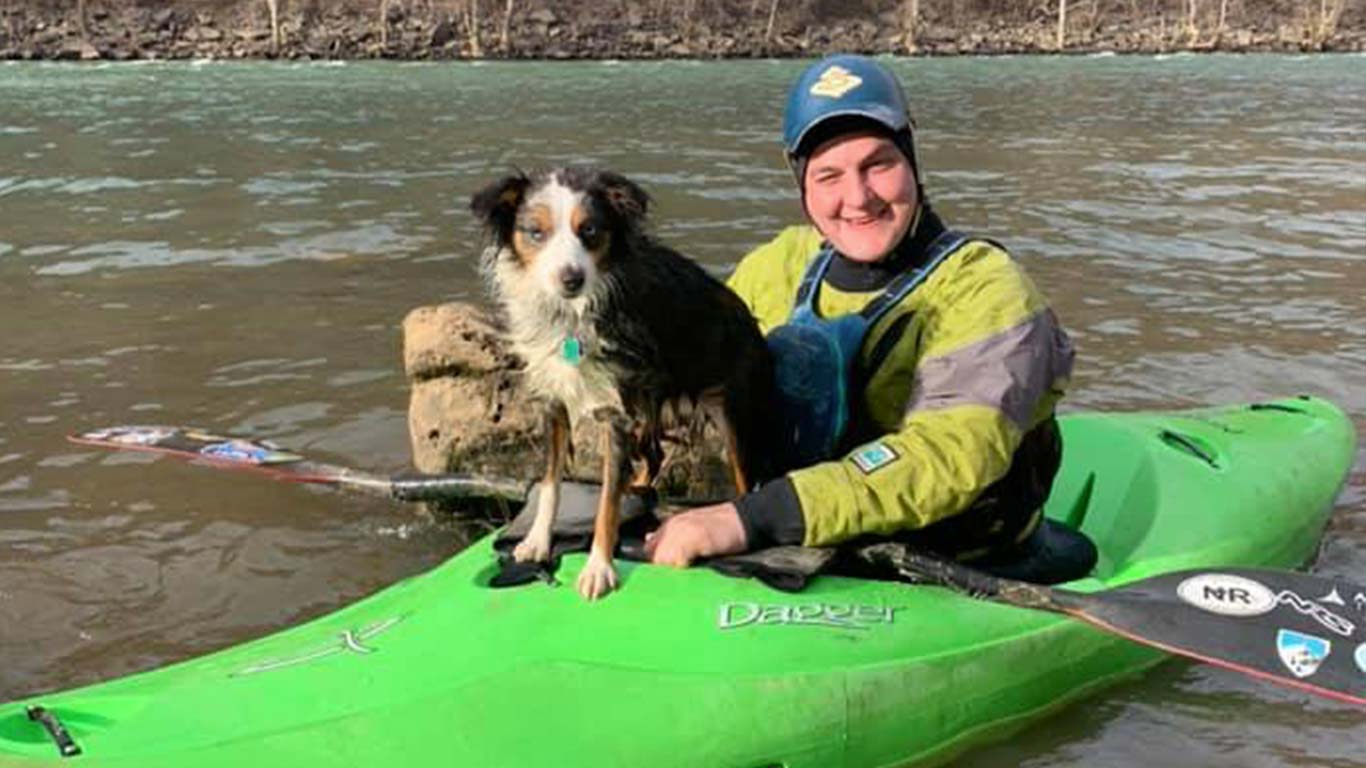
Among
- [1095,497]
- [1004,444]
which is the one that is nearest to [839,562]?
[1004,444]

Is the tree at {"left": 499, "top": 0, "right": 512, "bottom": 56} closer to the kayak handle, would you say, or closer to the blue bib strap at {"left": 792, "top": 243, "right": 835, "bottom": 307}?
the kayak handle

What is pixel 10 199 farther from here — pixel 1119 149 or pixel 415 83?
pixel 415 83

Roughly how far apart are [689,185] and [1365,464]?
10.1 meters

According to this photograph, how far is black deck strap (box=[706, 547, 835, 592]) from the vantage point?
360 centimetres

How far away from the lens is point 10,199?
14094 millimetres

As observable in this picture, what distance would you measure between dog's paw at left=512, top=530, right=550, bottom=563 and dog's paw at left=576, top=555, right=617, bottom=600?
0.24 m

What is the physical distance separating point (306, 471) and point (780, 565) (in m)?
2.45

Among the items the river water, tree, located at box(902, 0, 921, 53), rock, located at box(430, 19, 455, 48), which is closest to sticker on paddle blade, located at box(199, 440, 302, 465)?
the river water

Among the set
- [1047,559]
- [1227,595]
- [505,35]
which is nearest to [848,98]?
[1047,559]

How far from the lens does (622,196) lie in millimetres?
3453

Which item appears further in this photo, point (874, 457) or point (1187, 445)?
point (1187, 445)

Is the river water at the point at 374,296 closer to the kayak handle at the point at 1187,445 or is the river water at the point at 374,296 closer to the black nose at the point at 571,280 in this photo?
the kayak handle at the point at 1187,445

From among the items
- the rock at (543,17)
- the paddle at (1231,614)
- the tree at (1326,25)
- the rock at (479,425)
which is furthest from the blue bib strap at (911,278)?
the tree at (1326,25)

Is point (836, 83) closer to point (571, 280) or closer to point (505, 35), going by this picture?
point (571, 280)
